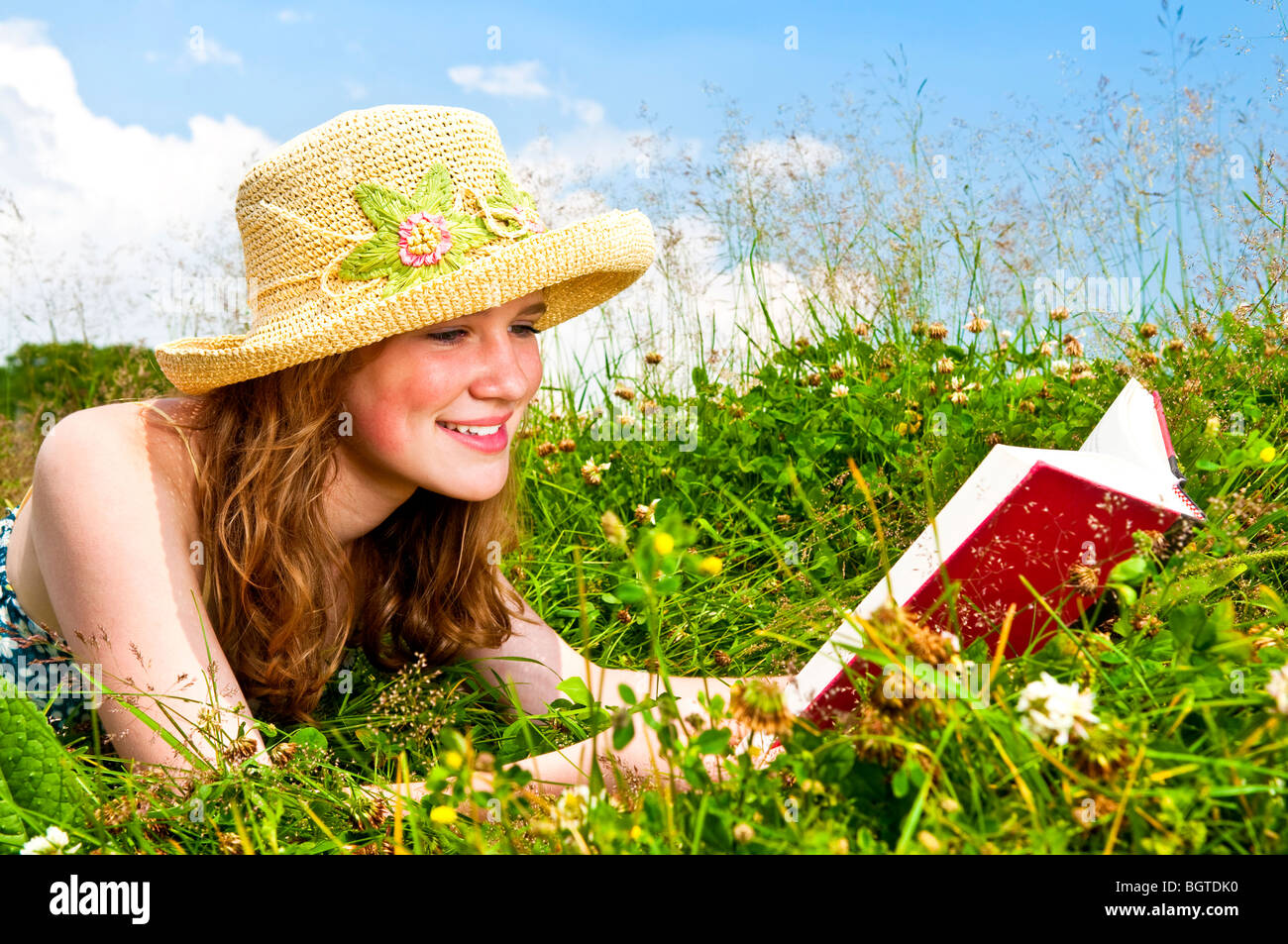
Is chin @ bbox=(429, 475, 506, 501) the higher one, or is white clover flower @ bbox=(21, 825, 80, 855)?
chin @ bbox=(429, 475, 506, 501)

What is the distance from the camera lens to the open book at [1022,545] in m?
1.76

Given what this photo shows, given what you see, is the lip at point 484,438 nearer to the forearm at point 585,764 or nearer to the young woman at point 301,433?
the young woman at point 301,433

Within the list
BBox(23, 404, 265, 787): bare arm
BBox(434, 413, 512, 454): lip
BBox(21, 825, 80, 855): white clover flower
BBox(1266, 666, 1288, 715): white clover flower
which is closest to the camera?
BBox(1266, 666, 1288, 715): white clover flower

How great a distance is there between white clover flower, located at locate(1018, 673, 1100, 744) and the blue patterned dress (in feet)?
6.95

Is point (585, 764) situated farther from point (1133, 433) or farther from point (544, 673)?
point (1133, 433)

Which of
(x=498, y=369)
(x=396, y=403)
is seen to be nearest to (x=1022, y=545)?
(x=498, y=369)

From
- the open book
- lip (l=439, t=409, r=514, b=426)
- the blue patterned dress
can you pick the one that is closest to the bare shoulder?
the blue patterned dress

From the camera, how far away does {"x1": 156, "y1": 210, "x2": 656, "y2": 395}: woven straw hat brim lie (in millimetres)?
2301

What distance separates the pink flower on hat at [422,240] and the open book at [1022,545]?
1.19 metres

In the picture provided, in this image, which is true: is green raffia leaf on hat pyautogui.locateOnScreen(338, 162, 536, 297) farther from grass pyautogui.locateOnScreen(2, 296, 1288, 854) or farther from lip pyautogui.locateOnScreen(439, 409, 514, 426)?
grass pyautogui.locateOnScreen(2, 296, 1288, 854)

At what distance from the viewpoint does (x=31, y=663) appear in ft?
8.87

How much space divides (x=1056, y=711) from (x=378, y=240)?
5.77 ft

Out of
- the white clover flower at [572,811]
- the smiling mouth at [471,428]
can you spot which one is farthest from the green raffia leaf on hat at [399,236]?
the white clover flower at [572,811]
